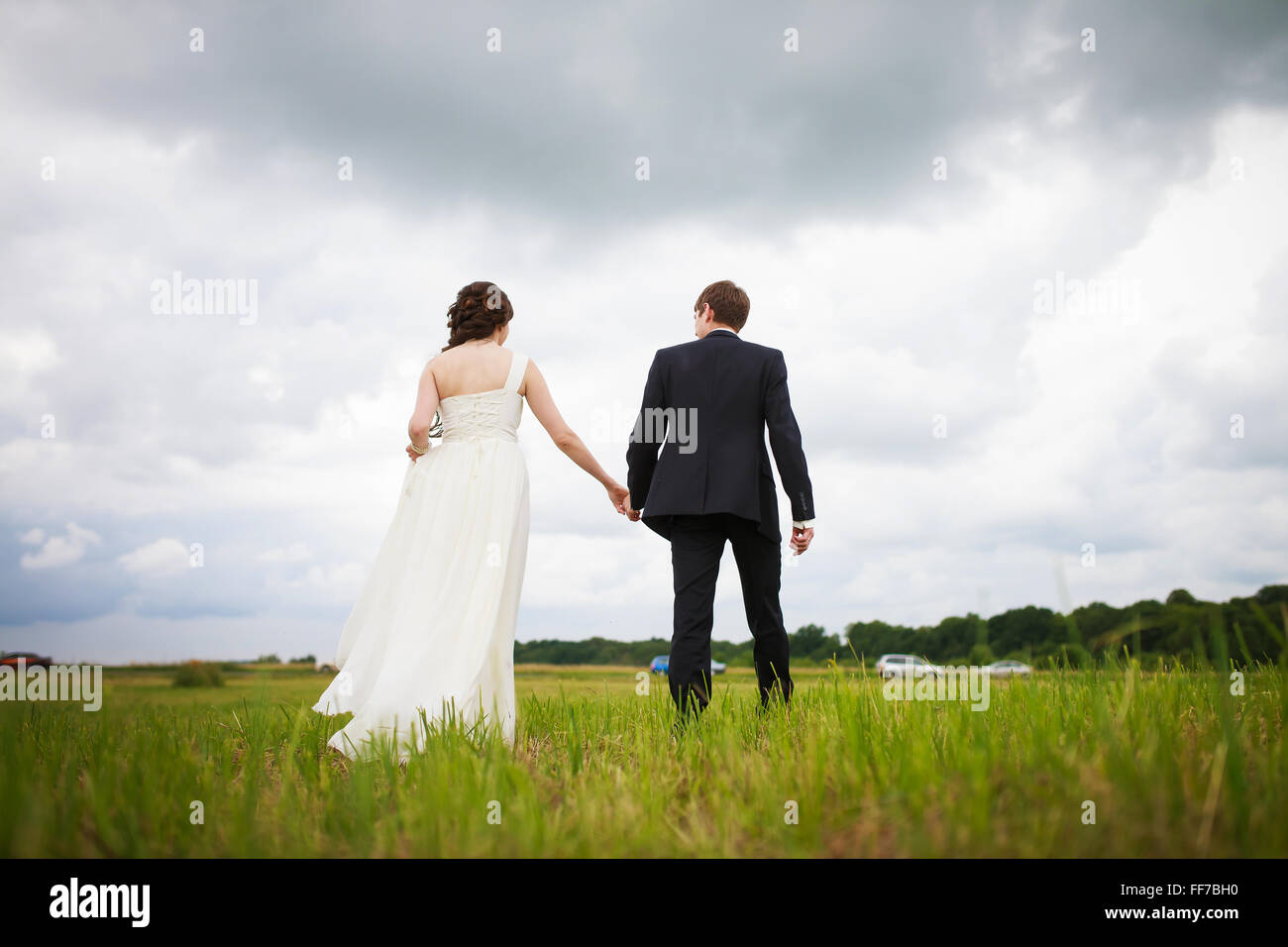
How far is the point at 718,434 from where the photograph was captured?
Answer: 548cm

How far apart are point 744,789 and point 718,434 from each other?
266cm

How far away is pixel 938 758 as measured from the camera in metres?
3.58

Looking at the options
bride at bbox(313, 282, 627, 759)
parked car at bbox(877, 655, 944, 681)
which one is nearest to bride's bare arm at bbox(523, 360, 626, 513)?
bride at bbox(313, 282, 627, 759)

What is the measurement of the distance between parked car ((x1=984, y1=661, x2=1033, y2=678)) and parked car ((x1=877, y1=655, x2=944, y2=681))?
331 mm

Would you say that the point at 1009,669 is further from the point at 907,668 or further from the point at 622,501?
the point at 622,501

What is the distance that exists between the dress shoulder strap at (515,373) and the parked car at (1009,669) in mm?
3545

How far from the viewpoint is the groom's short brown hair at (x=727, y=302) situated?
5812 millimetres

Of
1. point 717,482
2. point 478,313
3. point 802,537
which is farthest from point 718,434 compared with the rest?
point 478,313

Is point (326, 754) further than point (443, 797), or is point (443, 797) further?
point (326, 754)

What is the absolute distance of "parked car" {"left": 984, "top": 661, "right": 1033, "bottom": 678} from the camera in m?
4.58
